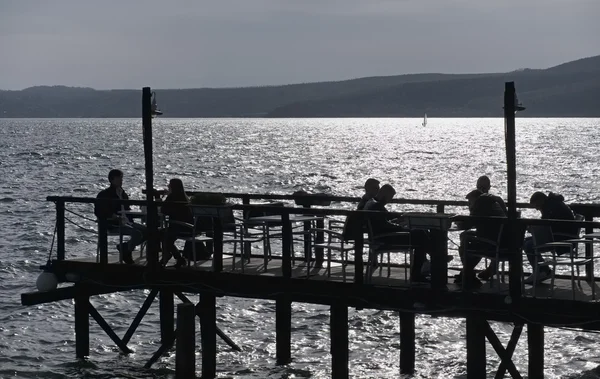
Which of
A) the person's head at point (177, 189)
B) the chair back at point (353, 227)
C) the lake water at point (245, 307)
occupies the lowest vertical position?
the lake water at point (245, 307)

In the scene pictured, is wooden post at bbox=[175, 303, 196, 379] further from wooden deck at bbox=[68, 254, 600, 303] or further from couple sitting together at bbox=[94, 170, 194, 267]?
couple sitting together at bbox=[94, 170, 194, 267]

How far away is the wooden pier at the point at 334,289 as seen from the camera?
41.1 ft

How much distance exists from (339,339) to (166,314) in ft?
15.2

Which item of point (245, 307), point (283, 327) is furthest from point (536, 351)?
point (245, 307)

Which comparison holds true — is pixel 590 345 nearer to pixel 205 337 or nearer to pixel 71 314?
pixel 205 337

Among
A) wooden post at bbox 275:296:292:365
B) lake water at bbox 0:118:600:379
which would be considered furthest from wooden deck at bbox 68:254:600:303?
lake water at bbox 0:118:600:379

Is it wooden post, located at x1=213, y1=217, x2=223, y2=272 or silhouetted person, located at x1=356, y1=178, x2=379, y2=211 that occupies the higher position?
silhouetted person, located at x1=356, y1=178, x2=379, y2=211

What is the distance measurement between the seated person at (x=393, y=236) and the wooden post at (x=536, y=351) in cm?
255

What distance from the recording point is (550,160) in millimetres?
100938

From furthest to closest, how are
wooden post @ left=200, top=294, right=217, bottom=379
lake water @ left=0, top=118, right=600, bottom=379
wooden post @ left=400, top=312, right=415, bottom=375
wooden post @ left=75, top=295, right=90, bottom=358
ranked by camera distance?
1. lake water @ left=0, top=118, right=600, bottom=379
2. wooden post @ left=75, top=295, right=90, bottom=358
3. wooden post @ left=400, top=312, right=415, bottom=375
4. wooden post @ left=200, top=294, right=217, bottom=379

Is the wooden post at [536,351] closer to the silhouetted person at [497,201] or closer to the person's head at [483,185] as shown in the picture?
the silhouetted person at [497,201]

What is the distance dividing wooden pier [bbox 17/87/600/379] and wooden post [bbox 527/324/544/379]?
0.05 feet

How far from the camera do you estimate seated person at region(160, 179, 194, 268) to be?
1520 centimetres

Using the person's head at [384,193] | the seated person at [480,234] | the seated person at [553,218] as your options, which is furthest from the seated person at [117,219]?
the seated person at [553,218]
